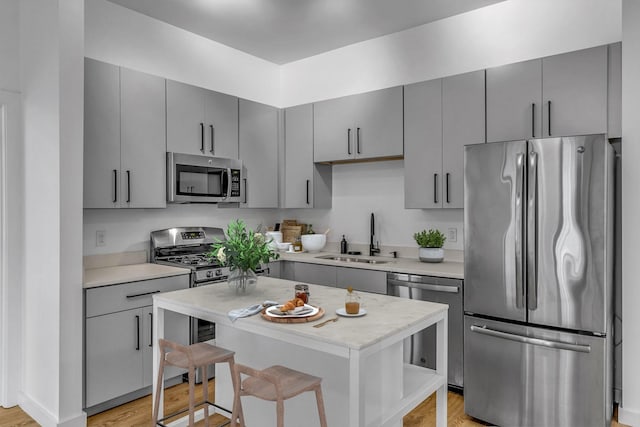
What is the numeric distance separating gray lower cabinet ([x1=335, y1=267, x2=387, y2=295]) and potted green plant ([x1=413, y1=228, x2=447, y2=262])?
46 centimetres

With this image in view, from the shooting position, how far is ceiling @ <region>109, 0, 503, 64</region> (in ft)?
11.3

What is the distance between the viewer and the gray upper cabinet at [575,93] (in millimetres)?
2791

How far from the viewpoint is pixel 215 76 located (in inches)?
169

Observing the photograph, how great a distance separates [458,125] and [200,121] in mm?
2149

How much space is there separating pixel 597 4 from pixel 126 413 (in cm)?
424

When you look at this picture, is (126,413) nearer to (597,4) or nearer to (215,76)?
(215,76)

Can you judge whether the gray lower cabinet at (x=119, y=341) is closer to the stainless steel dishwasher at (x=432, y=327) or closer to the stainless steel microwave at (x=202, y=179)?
the stainless steel microwave at (x=202, y=179)

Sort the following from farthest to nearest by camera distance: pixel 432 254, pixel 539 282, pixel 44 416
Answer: pixel 432 254
pixel 44 416
pixel 539 282

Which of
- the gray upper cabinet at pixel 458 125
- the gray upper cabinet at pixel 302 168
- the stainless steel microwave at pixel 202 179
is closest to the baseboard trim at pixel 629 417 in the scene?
the gray upper cabinet at pixel 458 125

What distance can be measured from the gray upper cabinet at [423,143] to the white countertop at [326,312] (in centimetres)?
142

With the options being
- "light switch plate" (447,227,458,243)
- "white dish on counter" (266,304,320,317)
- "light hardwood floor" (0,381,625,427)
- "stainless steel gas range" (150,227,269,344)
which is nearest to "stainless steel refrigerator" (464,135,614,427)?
"light hardwood floor" (0,381,625,427)

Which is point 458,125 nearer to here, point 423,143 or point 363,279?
point 423,143

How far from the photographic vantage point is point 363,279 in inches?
139

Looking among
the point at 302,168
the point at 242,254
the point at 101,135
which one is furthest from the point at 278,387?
the point at 302,168
